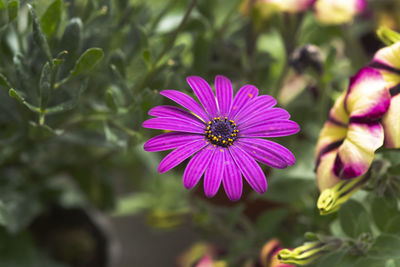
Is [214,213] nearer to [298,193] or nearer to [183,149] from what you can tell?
[298,193]

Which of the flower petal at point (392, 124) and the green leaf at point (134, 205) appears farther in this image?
the green leaf at point (134, 205)

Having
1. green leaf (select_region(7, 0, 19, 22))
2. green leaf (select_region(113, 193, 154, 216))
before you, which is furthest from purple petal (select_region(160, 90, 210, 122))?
green leaf (select_region(113, 193, 154, 216))

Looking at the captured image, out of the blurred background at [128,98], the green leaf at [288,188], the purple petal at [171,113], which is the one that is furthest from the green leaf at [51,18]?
the green leaf at [288,188]

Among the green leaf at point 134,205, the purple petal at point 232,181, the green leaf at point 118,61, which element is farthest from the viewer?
the green leaf at point 134,205

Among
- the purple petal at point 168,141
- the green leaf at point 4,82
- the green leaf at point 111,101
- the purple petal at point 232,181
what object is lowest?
the purple petal at point 232,181

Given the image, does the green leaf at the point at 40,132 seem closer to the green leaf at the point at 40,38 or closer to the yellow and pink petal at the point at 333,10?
the green leaf at the point at 40,38

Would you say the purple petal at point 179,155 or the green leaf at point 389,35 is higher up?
the green leaf at point 389,35

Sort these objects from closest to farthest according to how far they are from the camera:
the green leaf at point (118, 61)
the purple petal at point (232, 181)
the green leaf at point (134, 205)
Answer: the purple petal at point (232, 181) < the green leaf at point (118, 61) < the green leaf at point (134, 205)
